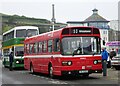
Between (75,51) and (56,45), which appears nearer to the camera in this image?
(75,51)

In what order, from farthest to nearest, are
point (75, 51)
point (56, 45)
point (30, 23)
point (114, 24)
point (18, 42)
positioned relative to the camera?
point (114, 24) → point (30, 23) → point (18, 42) → point (56, 45) → point (75, 51)

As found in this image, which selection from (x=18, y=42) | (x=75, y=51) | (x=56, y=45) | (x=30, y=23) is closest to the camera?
(x=75, y=51)

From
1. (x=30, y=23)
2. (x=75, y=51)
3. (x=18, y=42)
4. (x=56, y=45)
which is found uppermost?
(x=30, y=23)

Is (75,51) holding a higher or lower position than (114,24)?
lower

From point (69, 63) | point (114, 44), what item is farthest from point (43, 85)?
point (114, 44)

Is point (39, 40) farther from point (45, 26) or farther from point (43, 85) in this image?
point (45, 26)

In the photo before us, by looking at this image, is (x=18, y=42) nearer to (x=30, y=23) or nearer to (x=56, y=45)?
(x=56, y=45)

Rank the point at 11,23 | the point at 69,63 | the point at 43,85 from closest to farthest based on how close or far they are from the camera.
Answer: the point at 43,85 → the point at 69,63 → the point at 11,23

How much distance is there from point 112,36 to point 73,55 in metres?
99.1

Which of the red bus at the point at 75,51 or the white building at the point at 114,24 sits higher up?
the white building at the point at 114,24

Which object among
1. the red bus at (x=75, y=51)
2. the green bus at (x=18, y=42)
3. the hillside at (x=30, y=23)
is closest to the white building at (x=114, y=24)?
the hillside at (x=30, y=23)

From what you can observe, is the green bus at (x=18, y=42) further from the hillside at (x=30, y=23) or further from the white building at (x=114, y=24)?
the white building at (x=114, y=24)

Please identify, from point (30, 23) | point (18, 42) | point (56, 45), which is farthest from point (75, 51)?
point (30, 23)

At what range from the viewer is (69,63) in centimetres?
1925
